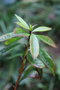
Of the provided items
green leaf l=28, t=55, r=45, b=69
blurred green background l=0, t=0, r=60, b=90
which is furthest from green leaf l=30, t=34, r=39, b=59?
blurred green background l=0, t=0, r=60, b=90

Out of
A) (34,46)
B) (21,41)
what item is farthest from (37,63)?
(21,41)

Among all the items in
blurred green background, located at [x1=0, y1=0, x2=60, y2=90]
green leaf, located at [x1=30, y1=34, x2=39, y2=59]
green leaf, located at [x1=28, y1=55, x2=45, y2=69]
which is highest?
green leaf, located at [x1=30, y1=34, x2=39, y2=59]

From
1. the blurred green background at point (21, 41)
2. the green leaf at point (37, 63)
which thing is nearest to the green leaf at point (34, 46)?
the green leaf at point (37, 63)

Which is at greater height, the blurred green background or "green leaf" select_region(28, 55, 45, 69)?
"green leaf" select_region(28, 55, 45, 69)

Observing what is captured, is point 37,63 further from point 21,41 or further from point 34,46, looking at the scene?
point 21,41

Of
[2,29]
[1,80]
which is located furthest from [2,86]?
[2,29]

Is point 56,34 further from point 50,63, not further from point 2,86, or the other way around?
point 50,63

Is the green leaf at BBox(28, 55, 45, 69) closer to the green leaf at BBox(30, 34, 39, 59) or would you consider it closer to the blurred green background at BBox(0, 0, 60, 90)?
the green leaf at BBox(30, 34, 39, 59)

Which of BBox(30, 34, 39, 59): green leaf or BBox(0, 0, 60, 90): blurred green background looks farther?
BBox(0, 0, 60, 90): blurred green background

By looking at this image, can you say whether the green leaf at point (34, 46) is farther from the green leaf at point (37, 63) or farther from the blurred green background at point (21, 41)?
the blurred green background at point (21, 41)
